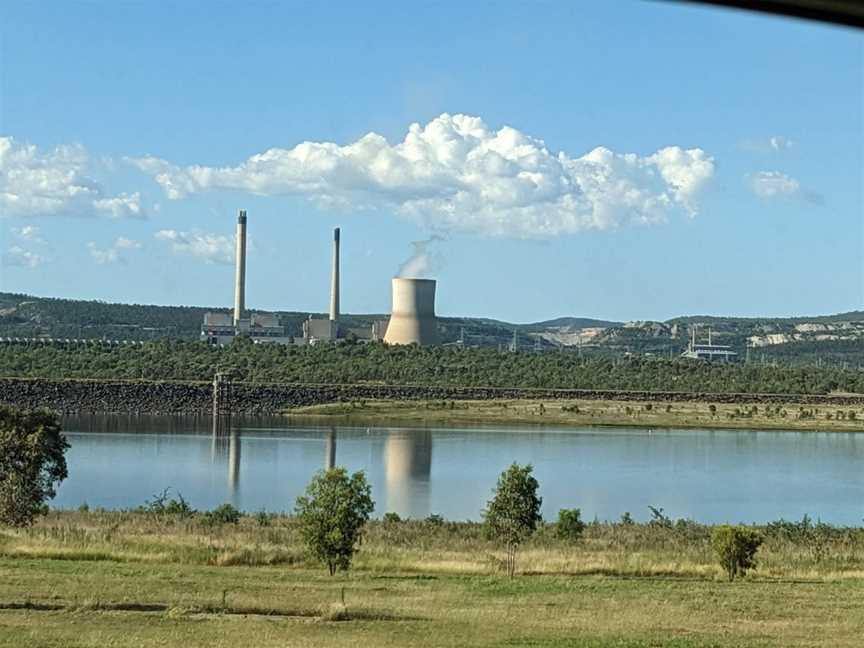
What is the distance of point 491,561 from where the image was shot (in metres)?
17.7

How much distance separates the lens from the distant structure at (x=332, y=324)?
350 ft

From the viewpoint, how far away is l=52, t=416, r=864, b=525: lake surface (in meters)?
31.6

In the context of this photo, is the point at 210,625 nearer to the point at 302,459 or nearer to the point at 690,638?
the point at 690,638

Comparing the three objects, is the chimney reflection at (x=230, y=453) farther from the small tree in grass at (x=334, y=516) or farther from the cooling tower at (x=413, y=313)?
the cooling tower at (x=413, y=313)

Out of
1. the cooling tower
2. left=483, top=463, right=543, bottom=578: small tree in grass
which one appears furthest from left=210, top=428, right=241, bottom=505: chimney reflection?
the cooling tower

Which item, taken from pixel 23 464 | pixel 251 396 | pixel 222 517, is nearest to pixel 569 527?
pixel 222 517

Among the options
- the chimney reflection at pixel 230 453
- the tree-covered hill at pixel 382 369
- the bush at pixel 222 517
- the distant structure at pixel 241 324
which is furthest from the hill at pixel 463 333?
the bush at pixel 222 517

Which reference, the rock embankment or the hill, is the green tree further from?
the hill

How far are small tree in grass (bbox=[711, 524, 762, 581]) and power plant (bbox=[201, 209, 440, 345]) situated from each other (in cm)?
6718

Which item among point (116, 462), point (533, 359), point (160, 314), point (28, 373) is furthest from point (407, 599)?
point (160, 314)

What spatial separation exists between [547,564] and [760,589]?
3171 millimetres

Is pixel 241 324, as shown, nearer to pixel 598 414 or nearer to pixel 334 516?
pixel 598 414

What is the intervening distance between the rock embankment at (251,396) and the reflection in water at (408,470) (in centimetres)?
2105

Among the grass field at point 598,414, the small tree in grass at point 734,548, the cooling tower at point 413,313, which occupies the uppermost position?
the cooling tower at point 413,313
